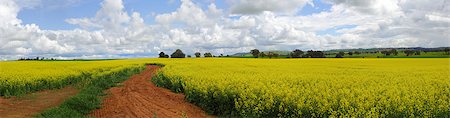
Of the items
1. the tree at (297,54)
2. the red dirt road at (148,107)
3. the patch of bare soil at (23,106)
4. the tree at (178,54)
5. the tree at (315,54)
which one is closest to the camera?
the red dirt road at (148,107)

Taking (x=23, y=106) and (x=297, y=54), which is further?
(x=297, y=54)

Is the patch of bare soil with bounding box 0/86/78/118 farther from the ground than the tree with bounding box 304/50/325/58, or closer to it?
closer to it

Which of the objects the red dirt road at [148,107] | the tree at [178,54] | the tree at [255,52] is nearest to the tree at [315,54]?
the tree at [255,52]

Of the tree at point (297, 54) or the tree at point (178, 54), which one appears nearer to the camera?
the tree at point (297, 54)

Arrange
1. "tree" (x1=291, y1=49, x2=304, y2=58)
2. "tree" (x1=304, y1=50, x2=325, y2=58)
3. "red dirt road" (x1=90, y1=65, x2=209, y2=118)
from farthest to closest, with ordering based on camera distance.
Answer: "tree" (x1=291, y1=49, x2=304, y2=58), "tree" (x1=304, y1=50, x2=325, y2=58), "red dirt road" (x1=90, y1=65, x2=209, y2=118)

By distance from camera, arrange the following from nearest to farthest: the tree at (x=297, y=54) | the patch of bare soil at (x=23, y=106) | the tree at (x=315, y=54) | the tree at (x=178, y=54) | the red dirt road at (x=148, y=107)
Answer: the red dirt road at (x=148, y=107) < the patch of bare soil at (x=23, y=106) < the tree at (x=315, y=54) < the tree at (x=297, y=54) < the tree at (x=178, y=54)

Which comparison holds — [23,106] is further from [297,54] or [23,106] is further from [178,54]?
[178,54]

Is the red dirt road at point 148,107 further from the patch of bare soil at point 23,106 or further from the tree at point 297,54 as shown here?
the tree at point 297,54

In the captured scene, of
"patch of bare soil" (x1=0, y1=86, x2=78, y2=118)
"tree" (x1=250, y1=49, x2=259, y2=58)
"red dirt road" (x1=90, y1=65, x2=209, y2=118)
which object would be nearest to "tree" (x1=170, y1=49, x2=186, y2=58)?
"tree" (x1=250, y1=49, x2=259, y2=58)

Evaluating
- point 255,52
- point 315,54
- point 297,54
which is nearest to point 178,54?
point 255,52

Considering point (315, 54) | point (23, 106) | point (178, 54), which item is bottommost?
point (23, 106)

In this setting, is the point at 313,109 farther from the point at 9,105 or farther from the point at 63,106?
the point at 9,105

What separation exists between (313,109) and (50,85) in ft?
53.3

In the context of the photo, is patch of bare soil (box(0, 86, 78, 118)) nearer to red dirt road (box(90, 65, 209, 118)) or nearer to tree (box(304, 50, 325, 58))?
red dirt road (box(90, 65, 209, 118))
